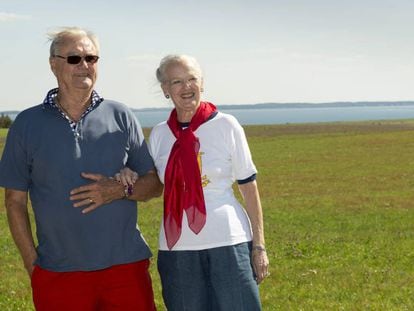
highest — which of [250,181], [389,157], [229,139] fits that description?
[229,139]

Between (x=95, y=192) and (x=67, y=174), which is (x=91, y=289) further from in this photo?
(x=67, y=174)

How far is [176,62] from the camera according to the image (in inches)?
184

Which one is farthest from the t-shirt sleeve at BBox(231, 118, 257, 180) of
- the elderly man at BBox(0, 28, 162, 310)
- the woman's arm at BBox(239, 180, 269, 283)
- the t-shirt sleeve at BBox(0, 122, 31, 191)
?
the t-shirt sleeve at BBox(0, 122, 31, 191)

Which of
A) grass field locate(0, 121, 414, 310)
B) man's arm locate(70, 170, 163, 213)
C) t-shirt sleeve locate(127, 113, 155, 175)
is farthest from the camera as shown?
grass field locate(0, 121, 414, 310)

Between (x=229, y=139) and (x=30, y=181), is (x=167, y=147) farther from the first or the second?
(x=30, y=181)

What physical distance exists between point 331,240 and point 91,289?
10.5 metres

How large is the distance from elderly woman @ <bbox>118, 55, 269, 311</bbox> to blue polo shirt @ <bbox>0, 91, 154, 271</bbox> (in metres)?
0.27

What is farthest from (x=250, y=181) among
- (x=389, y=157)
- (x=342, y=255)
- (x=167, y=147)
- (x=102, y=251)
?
(x=389, y=157)

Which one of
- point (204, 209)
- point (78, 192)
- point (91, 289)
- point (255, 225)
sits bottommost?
point (91, 289)

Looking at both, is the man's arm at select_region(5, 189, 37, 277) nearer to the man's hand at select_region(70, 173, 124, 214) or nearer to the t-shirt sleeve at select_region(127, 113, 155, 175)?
the man's hand at select_region(70, 173, 124, 214)

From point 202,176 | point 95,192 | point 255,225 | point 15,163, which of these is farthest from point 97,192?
point 255,225

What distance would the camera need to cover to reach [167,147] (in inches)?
187

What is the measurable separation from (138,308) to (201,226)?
715 millimetres

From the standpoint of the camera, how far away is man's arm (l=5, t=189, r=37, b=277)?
460cm
